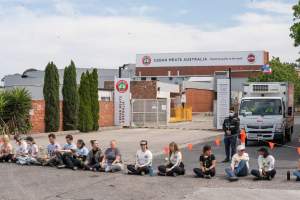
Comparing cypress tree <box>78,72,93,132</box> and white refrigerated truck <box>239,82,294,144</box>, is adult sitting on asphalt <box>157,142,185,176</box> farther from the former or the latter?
cypress tree <box>78,72,93,132</box>

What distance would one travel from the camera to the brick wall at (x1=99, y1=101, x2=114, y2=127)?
41031 mm

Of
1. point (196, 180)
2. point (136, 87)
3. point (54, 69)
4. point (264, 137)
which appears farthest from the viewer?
point (136, 87)

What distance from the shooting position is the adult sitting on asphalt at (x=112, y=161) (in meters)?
16.3

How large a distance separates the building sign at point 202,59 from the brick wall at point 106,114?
34.9 m

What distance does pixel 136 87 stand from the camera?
57125mm

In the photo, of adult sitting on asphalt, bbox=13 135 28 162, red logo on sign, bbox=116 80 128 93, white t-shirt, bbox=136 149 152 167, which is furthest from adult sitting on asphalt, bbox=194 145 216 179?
red logo on sign, bbox=116 80 128 93

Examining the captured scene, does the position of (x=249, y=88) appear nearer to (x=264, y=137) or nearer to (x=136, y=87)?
(x=264, y=137)

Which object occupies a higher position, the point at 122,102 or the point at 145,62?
the point at 145,62

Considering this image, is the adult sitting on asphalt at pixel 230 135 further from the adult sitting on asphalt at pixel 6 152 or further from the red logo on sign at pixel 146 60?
the red logo on sign at pixel 146 60

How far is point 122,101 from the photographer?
42406 millimetres

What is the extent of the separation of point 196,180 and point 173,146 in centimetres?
131

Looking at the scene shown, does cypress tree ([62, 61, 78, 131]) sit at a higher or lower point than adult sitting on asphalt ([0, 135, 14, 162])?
higher

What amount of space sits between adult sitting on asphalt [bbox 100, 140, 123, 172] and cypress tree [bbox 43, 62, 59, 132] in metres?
17.6

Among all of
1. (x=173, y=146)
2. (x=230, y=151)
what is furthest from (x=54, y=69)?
(x=173, y=146)
